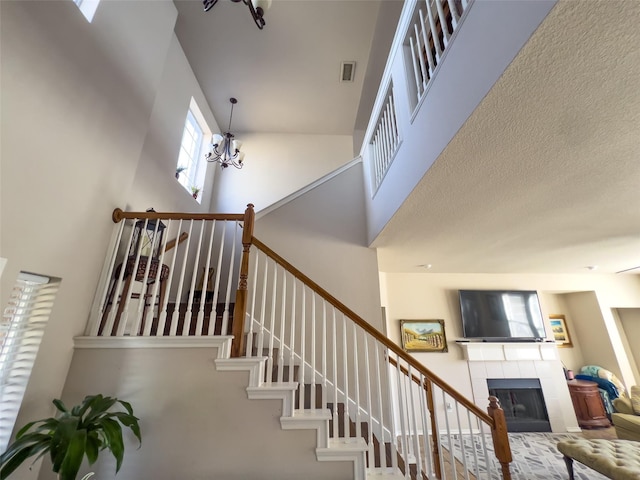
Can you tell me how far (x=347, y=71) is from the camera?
422 cm

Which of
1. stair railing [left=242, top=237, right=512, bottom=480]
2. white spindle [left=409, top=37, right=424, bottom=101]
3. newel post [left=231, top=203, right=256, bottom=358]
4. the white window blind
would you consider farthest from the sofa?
the white window blind

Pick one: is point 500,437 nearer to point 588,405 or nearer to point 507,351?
point 507,351

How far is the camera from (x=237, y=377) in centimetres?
201

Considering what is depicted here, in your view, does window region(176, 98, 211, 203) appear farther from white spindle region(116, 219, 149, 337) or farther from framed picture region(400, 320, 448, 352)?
framed picture region(400, 320, 448, 352)

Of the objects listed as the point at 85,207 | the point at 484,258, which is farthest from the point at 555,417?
the point at 85,207

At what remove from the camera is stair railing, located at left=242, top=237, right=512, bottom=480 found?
1.96 meters

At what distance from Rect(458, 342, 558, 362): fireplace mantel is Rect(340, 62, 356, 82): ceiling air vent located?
4.95 m

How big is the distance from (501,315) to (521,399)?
1464mm

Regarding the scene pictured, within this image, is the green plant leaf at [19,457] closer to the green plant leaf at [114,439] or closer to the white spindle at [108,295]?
the green plant leaf at [114,439]

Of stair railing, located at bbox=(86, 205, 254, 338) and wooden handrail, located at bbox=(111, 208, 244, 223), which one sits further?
wooden handrail, located at bbox=(111, 208, 244, 223)

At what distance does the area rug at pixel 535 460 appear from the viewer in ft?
10.4

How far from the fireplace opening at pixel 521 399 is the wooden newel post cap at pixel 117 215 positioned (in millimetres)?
5999

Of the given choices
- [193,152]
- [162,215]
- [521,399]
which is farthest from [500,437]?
[193,152]

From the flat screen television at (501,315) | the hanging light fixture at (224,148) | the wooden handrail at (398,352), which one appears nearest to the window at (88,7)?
the hanging light fixture at (224,148)
